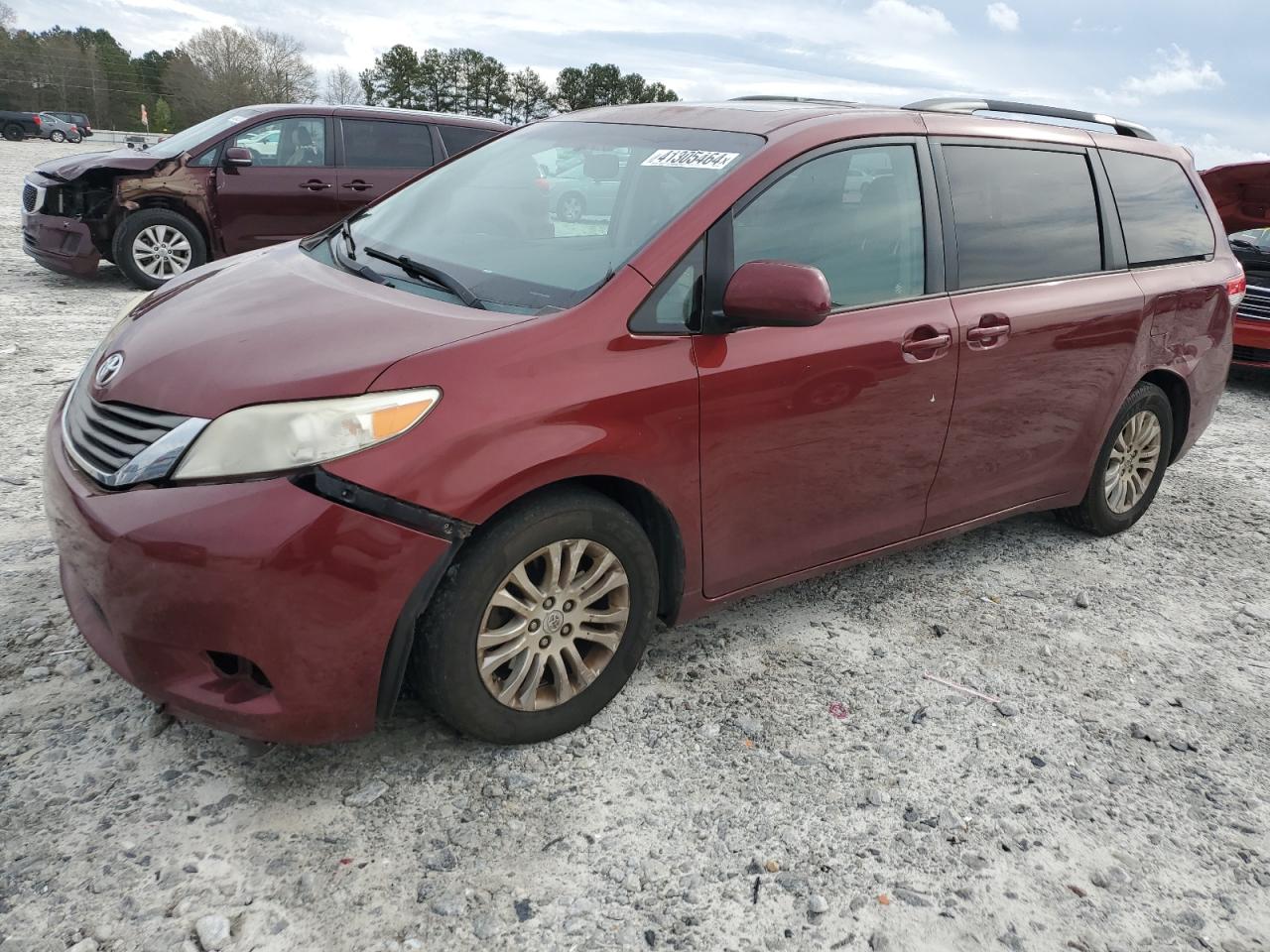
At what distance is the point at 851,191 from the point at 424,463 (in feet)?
5.66

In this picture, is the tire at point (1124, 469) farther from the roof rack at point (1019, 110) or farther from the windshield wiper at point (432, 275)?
the windshield wiper at point (432, 275)

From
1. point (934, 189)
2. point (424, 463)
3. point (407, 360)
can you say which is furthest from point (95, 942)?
point (934, 189)

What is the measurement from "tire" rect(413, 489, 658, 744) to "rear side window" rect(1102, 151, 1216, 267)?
9.21ft

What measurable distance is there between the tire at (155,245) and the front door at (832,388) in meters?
7.33

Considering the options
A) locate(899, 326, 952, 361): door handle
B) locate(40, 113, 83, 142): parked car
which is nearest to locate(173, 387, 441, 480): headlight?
locate(899, 326, 952, 361): door handle

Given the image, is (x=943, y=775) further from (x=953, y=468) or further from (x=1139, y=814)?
(x=953, y=468)

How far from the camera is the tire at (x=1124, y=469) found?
4.42m

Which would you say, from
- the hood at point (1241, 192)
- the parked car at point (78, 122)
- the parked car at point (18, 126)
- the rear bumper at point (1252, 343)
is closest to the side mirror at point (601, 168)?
the hood at point (1241, 192)

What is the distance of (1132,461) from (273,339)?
149 inches

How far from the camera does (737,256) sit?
2.94 m

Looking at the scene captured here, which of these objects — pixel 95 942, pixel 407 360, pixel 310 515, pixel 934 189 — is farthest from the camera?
pixel 934 189

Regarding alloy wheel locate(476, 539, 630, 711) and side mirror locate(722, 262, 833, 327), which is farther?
side mirror locate(722, 262, 833, 327)

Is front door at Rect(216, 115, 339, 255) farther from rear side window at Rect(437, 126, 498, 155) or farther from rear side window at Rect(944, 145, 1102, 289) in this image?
rear side window at Rect(944, 145, 1102, 289)

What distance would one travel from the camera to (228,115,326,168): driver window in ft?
30.3
